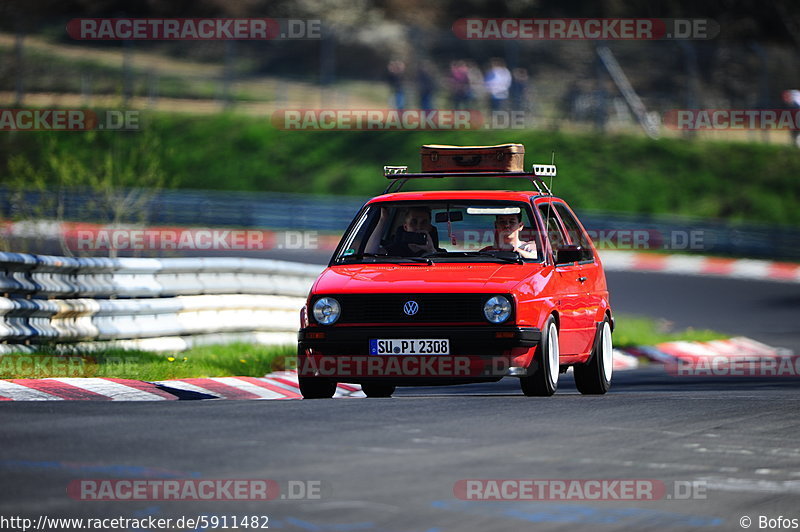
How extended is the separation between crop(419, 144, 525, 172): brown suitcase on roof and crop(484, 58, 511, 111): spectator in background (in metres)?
28.4

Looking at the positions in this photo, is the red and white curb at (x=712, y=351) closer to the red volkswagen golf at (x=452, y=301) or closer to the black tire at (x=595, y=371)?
the black tire at (x=595, y=371)

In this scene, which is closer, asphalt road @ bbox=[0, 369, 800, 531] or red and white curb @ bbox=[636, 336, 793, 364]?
asphalt road @ bbox=[0, 369, 800, 531]

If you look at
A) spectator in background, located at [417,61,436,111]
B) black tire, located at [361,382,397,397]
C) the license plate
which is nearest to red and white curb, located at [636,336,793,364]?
black tire, located at [361,382,397,397]

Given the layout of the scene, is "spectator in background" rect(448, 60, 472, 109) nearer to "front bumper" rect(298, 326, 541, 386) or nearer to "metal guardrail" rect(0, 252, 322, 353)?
"metal guardrail" rect(0, 252, 322, 353)

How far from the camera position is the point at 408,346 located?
421 inches

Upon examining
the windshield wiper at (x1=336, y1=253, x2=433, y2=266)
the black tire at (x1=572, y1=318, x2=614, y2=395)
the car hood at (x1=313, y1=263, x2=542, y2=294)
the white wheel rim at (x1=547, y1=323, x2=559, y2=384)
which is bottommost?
the black tire at (x1=572, y1=318, x2=614, y2=395)

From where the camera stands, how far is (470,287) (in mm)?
10758

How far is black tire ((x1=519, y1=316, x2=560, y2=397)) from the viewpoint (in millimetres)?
10859

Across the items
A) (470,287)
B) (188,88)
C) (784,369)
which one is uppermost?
(188,88)

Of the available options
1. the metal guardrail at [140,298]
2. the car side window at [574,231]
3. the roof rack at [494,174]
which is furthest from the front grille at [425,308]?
the metal guardrail at [140,298]

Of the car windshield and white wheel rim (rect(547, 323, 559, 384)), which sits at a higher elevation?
the car windshield

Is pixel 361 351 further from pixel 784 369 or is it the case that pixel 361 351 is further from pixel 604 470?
pixel 784 369

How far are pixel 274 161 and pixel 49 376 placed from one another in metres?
32.2

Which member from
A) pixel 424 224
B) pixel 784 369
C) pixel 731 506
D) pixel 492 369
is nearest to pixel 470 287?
pixel 492 369
